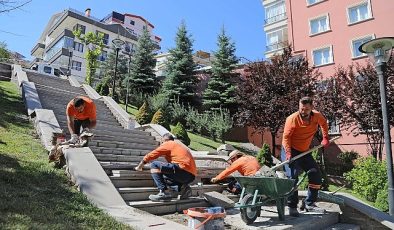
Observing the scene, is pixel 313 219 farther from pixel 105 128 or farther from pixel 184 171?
pixel 105 128

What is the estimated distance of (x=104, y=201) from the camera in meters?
5.35

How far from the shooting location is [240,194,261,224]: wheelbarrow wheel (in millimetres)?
5434

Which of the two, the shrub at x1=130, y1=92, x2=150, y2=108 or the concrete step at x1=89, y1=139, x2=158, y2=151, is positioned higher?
the shrub at x1=130, y1=92, x2=150, y2=108

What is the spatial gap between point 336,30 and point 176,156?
23905 mm

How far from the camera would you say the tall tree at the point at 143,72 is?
2847 cm

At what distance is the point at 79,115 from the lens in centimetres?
834

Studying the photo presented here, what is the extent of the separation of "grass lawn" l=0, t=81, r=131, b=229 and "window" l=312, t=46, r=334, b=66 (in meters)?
23.4

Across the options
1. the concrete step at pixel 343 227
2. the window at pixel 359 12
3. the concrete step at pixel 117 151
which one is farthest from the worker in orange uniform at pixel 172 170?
the window at pixel 359 12

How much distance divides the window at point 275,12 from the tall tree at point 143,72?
11.9m

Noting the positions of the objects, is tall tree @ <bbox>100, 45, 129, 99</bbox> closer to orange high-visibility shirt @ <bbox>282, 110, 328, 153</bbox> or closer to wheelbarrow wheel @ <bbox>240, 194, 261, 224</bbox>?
orange high-visibility shirt @ <bbox>282, 110, 328, 153</bbox>

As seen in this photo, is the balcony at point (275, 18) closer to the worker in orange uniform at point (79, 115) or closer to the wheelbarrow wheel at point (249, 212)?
the worker in orange uniform at point (79, 115)

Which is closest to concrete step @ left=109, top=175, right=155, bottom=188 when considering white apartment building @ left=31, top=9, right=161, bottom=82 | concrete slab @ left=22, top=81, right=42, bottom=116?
concrete slab @ left=22, top=81, right=42, bottom=116

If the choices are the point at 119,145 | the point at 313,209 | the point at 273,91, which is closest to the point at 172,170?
the point at 313,209

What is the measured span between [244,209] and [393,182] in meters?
3.69
